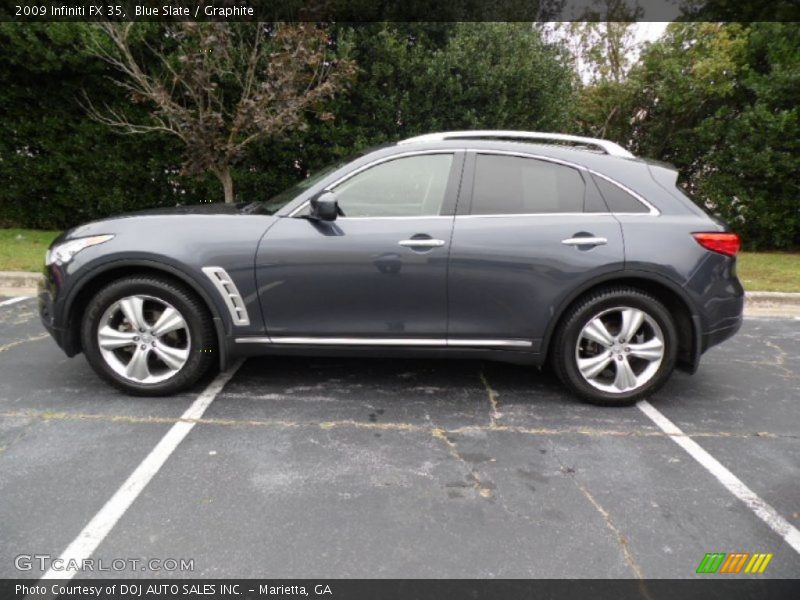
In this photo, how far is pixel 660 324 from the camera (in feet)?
11.9

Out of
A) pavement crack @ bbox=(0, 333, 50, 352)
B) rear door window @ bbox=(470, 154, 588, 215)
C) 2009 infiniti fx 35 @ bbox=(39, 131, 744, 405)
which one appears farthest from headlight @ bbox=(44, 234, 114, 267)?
rear door window @ bbox=(470, 154, 588, 215)

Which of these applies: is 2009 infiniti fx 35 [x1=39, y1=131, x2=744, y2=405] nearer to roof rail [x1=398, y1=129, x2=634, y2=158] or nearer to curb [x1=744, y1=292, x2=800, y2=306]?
roof rail [x1=398, y1=129, x2=634, y2=158]

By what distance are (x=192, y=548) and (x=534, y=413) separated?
219 centimetres

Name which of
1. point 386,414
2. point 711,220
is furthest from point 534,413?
point 711,220

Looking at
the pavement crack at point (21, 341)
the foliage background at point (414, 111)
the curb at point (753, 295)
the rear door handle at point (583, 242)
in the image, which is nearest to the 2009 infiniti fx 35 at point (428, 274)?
the rear door handle at point (583, 242)

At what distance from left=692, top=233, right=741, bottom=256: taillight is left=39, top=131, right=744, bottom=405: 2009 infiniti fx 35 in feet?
0.04

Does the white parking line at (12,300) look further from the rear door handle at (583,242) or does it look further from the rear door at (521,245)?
the rear door handle at (583,242)

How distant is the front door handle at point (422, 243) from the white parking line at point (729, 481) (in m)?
1.75

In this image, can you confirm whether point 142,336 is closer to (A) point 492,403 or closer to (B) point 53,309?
(B) point 53,309

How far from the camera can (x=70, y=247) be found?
364 centimetres

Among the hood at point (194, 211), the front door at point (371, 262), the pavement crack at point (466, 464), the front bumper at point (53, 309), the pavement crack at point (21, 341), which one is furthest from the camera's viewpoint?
the pavement crack at point (21, 341)

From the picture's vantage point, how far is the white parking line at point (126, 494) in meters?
2.29

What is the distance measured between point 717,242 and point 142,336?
3654 millimetres

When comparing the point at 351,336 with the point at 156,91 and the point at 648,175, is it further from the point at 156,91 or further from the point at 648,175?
the point at 156,91
